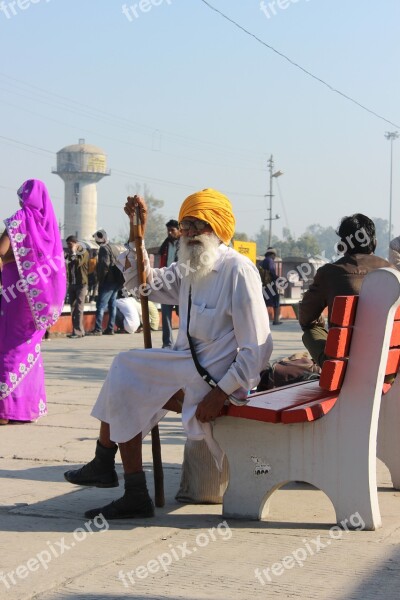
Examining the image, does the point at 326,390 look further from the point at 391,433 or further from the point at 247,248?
the point at 247,248

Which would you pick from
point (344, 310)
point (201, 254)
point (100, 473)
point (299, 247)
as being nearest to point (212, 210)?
point (201, 254)

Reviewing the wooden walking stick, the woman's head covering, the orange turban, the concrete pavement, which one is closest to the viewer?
the concrete pavement

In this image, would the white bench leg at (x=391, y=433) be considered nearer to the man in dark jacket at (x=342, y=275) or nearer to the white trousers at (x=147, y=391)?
the man in dark jacket at (x=342, y=275)

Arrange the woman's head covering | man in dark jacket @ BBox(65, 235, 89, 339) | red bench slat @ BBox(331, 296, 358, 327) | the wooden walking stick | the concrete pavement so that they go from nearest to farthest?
the concrete pavement
red bench slat @ BBox(331, 296, 358, 327)
the wooden walking stick
the woman's head covering
man in dark jacket @ BBox(65, 235, 89, 339)

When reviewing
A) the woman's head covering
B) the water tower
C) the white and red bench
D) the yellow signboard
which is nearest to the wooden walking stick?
the white and red bench

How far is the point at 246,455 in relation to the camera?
504cm

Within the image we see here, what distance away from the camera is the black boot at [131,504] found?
5.05 m

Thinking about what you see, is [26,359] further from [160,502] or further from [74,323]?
[74,323]

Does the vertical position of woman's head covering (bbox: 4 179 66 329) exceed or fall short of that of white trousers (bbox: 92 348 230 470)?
it exceeds it

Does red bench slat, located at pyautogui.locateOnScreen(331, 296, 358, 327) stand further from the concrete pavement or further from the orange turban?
the concrete pavement

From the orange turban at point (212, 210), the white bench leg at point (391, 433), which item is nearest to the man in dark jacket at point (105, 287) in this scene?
the white bench leg at point (391, 433)

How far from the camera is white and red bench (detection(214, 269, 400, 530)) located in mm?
4816

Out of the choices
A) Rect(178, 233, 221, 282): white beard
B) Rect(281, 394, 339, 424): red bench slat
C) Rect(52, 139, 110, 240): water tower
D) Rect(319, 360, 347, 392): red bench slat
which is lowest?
Rect(281, 394, 339, 424): red bench slat

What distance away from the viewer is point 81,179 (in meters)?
150
